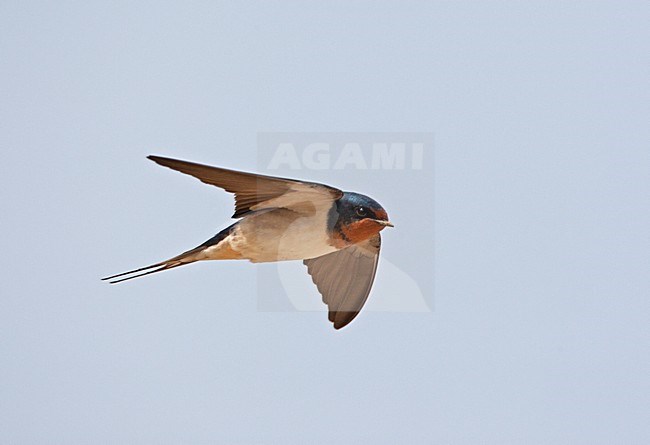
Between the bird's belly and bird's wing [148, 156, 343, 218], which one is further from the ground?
bird's wing [148, 156, 343, 218]

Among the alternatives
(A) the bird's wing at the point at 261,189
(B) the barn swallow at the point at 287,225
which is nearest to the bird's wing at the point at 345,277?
(B) the barn swallow at the point at 287,225

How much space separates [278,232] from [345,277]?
94 centimetres

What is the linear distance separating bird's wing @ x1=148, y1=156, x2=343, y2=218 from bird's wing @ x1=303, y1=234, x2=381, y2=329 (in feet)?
2.91

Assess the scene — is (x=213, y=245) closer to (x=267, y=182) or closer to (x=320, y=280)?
(x=267, y=182)

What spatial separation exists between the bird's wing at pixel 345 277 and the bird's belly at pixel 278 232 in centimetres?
82

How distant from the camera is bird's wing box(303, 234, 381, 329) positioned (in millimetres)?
5480

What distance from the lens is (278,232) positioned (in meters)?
4.66

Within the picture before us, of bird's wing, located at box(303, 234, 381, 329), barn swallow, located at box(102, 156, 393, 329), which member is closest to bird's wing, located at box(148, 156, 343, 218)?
barn swallow, located at box(102, 156, 393, 329)

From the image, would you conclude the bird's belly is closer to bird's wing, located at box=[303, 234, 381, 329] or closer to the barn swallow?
the barn swallow

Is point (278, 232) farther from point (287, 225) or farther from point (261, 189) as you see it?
point (261, 189)

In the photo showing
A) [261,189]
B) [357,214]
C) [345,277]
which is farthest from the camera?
[345,277]

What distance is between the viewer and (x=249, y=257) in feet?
15.5

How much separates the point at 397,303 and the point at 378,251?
0.55 m

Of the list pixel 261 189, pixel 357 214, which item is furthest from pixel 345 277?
pixel 261 189
